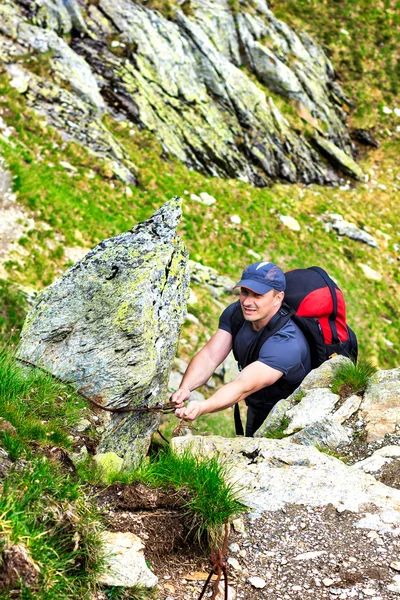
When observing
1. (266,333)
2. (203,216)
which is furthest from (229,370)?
(266,333)

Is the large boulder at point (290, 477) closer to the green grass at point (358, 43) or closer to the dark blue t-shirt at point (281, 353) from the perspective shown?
the dark blue t-shirt at point (281, 353)

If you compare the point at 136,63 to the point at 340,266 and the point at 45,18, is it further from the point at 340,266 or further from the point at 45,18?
the point at 340,266

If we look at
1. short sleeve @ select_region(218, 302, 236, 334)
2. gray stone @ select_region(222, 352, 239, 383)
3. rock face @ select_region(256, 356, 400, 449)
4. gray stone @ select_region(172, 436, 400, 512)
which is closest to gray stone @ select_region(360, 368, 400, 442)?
rock face @ select_region(256, 356, 400, 449)

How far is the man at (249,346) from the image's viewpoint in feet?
19.6

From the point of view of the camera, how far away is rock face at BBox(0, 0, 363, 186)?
23.9 meters

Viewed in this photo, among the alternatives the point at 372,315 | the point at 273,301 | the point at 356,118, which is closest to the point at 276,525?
the point at 273,301

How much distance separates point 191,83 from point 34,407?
27.1 metres

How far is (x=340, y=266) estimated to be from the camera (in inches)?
1101

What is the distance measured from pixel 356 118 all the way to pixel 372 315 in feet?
57.6

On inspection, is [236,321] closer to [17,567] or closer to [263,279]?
[263,279]

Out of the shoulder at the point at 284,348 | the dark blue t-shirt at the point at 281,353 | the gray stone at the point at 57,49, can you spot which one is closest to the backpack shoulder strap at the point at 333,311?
the dark blue t-shirt at the point at 281,353

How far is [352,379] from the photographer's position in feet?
25.6

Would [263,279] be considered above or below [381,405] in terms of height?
above

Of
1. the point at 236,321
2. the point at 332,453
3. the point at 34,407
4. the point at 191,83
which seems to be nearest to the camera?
the point at 34,407
